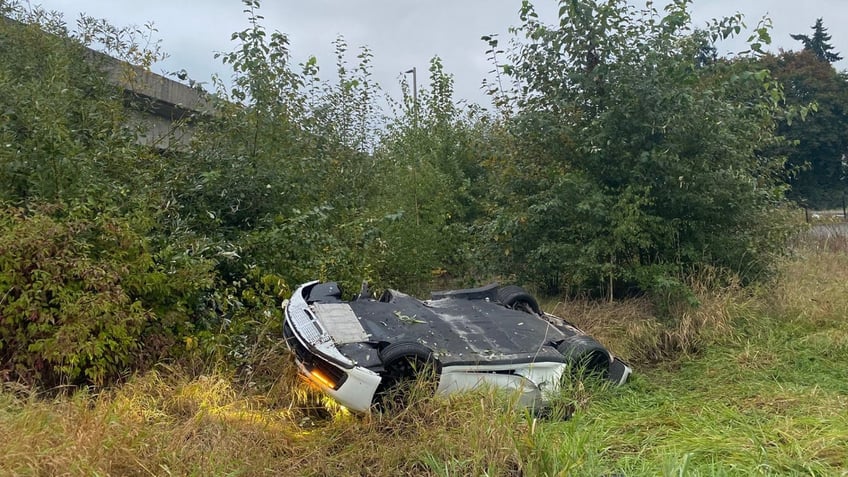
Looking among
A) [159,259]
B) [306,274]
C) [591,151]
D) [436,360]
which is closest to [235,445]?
[436,360]

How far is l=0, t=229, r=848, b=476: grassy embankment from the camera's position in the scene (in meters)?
Result: 2.59

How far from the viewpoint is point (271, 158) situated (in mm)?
6031

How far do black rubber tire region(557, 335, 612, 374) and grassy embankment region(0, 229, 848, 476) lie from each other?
0.16 meters

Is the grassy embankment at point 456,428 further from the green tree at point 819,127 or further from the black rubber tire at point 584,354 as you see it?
the green tree at point 819,127

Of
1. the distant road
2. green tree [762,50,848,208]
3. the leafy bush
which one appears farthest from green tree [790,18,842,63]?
the leafy bush

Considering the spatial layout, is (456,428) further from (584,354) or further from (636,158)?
(636,158)

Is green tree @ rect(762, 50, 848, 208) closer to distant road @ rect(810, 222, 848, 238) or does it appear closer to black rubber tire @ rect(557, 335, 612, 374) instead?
distant road @ rect(810, 222, 848, 238)

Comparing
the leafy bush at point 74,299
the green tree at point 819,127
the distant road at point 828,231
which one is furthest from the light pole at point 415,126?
the green tree at point 819,127

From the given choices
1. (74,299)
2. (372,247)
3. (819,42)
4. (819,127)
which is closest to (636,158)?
(372,247)

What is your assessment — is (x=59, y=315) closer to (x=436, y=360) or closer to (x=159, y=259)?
(x=159, y=259)

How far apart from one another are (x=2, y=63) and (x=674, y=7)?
22.2 feet

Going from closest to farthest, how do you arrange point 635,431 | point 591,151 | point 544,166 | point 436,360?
point 635,431, point 436,360, point 591,151, point 544,166

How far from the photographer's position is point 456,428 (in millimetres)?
3057

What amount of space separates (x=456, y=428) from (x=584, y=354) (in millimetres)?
1374
